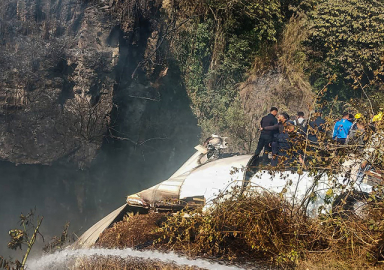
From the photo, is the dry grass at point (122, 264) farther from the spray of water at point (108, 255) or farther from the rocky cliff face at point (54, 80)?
the rocky cliff face at point (54, 80)

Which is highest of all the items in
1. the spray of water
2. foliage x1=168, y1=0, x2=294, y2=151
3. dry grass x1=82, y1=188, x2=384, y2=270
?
foliage x1=168, y1=0, x2=294, y2=151

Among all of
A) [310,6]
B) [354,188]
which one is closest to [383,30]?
[310,6]

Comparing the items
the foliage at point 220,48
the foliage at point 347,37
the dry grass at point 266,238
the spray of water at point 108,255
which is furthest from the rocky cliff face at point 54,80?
Answer: the foliage at point 347,37

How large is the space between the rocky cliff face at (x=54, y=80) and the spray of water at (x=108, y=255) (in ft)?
11.5

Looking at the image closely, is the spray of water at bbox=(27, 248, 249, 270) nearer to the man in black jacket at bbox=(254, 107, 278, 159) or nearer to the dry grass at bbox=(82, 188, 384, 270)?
the dry grass at bbox=(82, 188, 384, 270)

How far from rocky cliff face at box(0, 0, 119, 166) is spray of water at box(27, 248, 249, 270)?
11.5 feet

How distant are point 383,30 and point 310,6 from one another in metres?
3.16

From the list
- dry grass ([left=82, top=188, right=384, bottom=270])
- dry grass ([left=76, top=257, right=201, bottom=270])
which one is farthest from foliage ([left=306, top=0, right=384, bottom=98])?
dry grass ([left=76, top=257, right=201, bottom=270])

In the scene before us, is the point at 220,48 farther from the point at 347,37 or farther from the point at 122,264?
the point at 122,264

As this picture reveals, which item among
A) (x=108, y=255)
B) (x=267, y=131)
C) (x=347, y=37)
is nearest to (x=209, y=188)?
(x=108, y=255)

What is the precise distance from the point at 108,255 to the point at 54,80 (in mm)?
5532

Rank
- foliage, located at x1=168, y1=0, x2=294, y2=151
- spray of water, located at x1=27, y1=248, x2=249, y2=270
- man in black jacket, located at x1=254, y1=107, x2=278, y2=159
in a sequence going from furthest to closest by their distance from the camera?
1. foliage, located at x1=168, y1=0, x2=294, y2=151
2. man in black jacket, located at x1=254, y1=107, x2=278, y2=159
3. spray of water, located at x1=27, y1=248, x2=249, y2=270

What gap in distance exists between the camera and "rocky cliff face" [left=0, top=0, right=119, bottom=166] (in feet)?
31.4

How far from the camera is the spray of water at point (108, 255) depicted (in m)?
5.66
